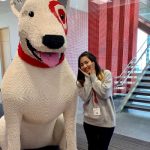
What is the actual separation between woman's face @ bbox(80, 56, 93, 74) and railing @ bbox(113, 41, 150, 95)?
3642 mm

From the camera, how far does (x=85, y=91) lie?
1442mm

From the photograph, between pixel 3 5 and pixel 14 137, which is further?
pixel 3 5

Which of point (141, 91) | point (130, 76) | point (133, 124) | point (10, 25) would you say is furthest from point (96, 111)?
point (10, 25)

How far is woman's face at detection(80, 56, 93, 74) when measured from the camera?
4.78ft

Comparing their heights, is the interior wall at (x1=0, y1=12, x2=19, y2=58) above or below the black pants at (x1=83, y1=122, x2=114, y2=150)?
above

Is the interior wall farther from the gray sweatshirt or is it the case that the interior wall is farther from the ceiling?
the gray sweatshirt

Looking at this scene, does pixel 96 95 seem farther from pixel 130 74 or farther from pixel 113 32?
pixel 113 32

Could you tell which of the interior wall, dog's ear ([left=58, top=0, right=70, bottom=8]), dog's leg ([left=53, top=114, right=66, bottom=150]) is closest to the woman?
dog's leg ([left=53, top=114, right=66, bottom=150])

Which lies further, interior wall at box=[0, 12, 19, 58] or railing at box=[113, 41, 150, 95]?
interior wall at box=[0, 12, 19, 58]

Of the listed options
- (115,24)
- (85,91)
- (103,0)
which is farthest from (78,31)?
(85,91)

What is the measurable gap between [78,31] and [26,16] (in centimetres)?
338

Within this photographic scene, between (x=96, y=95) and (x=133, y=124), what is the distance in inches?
78.4

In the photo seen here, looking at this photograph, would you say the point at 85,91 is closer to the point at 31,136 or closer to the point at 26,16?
the point at 31,136

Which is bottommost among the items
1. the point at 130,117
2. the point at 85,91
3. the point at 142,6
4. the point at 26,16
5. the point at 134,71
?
the point at 130,117
